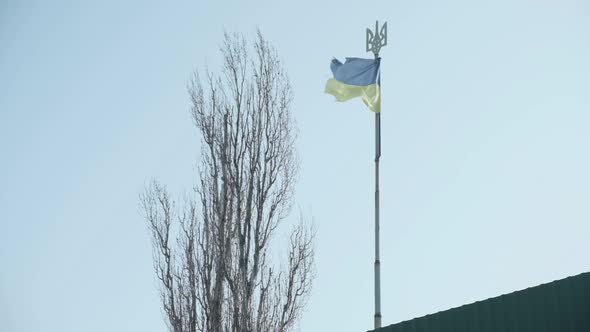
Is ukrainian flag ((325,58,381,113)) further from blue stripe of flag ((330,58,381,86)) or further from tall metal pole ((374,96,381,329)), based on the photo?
tall metal pole ((374,96,381,329))

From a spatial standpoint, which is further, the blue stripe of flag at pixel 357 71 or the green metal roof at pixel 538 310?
the blue stripe of flag at pixel 357 71

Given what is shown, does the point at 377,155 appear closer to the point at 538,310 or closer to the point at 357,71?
the point at 357,71

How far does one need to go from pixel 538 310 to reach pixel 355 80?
7180 mm

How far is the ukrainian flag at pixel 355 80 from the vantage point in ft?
50.4

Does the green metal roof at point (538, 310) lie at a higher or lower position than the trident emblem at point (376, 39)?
lower

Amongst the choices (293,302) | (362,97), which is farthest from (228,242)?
(362,97)

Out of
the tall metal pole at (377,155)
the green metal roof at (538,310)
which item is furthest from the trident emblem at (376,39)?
the green metal roof at (538,310)

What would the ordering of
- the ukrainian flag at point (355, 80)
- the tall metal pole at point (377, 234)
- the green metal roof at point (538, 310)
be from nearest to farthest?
the green metal roof at point (538, 310)
the tall metal pole at point (377, 234)
the ukrainian flag at point (355, 80)

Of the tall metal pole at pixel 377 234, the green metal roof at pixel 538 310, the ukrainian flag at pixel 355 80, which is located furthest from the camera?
the ukrainian flag at pixel 355 80

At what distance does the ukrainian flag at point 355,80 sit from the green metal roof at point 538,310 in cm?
659

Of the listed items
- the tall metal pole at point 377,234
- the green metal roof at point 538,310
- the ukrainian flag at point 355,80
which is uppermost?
the ukrainian flag at point 355,80

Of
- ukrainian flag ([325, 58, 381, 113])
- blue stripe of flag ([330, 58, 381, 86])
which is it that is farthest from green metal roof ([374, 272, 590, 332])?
blue stripe of flag ([330, 58, 381, 86])

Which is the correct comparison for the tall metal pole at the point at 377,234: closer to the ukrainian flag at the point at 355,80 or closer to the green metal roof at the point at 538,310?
the ukrainian flag at the point at 355,80

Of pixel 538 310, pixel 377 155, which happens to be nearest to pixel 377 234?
pixel 377 155
